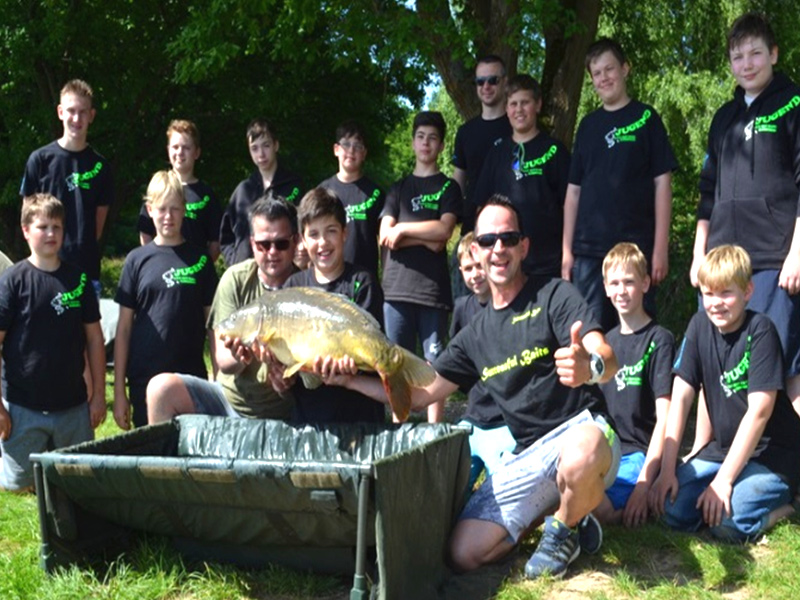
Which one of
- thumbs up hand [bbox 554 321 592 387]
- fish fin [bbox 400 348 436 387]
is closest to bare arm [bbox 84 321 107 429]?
fish fin [bbox 400 348 436 387]

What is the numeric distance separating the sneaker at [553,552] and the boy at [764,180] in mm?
1532

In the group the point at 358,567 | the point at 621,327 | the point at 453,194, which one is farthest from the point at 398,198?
the point at 358,567

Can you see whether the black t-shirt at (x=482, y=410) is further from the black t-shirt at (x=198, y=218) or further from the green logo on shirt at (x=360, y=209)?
the black t-shirt at (x=198, y=218)

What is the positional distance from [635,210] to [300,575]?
2.96 m

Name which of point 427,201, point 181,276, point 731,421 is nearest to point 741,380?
point 731,421

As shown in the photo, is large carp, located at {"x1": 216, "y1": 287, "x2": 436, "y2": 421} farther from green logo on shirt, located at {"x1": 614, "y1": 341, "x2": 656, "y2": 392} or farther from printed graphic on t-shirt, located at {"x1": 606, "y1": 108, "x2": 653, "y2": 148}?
printed graphic on t-shirt, located at {"x1": 606, "y1": 108, "x2": 653, "y2": 148}

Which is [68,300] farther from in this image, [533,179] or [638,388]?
[638,388]

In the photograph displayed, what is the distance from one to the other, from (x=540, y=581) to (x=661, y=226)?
8.20 feet

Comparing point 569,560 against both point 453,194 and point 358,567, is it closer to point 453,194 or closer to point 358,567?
point 358,567

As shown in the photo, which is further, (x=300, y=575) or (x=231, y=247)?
(x=231, y=247)

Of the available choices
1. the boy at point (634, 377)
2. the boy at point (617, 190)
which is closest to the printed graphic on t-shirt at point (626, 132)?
the boy at point (617, 190)

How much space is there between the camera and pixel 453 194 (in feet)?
22.2

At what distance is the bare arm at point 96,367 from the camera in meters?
6.16

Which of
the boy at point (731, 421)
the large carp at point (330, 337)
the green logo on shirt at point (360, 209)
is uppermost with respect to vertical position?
the green logo on shirt at point (360, 209)
